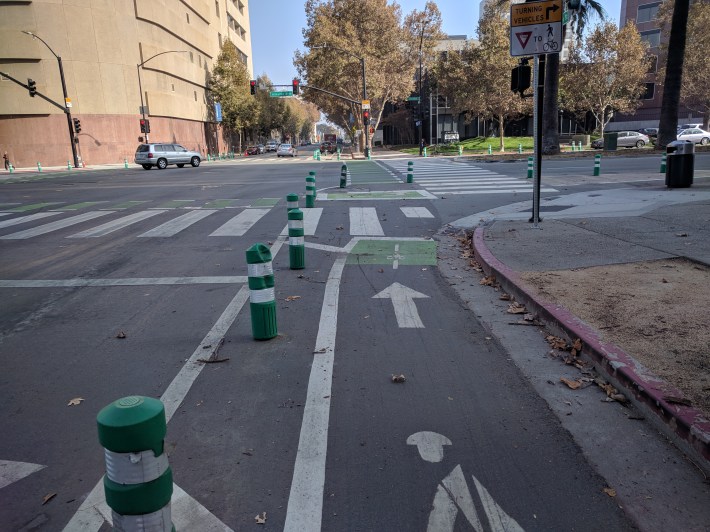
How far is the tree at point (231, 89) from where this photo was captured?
7138 centimetres

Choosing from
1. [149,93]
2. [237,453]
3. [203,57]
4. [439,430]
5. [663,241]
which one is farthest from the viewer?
[203,57]

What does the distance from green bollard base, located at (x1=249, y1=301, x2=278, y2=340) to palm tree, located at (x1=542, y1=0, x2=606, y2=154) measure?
91.6ft

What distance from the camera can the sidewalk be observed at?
3790mm

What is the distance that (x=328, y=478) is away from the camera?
3.14 meters

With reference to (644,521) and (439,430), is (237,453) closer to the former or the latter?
(439,430)

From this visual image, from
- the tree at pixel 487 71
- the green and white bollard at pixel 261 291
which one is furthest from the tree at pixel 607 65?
the green and white bollard at pixel 261 291

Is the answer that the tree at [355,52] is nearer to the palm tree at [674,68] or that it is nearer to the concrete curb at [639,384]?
the palm tree at [674,68]

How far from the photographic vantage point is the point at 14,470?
3.27m

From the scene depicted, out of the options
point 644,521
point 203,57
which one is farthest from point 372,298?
point 203,57

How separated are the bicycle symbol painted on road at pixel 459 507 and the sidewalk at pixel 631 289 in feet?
4.29

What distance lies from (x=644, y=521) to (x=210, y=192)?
19125mm

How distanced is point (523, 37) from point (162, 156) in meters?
34.0

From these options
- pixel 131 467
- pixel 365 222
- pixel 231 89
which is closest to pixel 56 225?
pixel 365 222

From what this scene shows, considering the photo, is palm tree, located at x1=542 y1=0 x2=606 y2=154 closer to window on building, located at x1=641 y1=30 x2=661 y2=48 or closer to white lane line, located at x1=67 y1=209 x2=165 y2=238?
white lane line, located at x1=67 y1=209 x2=165 y2=238
